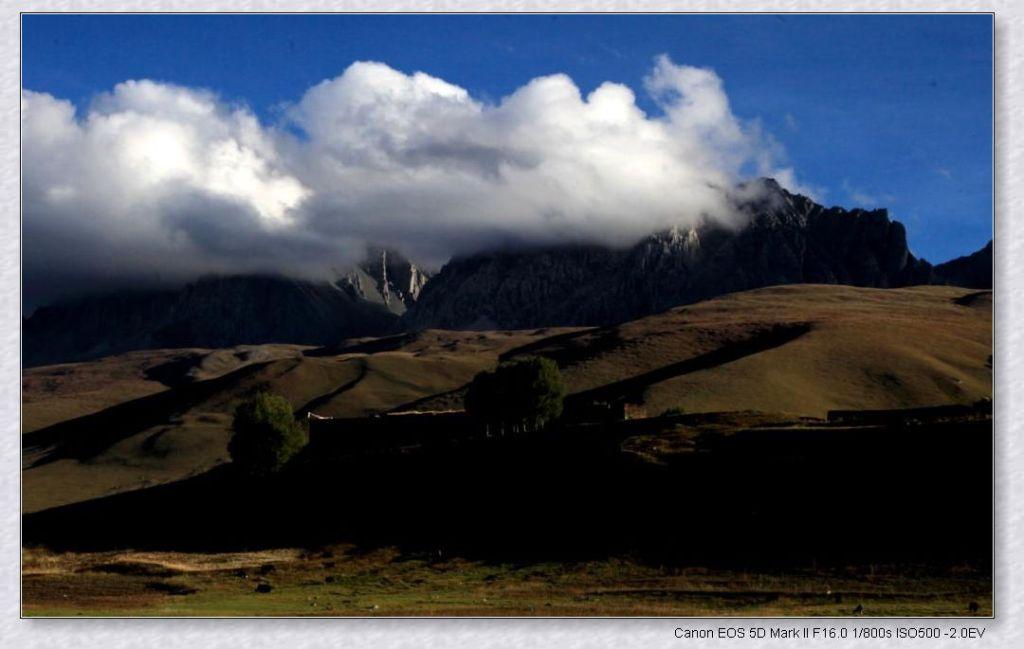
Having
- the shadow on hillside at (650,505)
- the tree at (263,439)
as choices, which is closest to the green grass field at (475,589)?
the shadow on hillside at (650,505)

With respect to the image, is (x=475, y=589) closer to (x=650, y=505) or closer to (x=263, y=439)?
(x=650, y=505)

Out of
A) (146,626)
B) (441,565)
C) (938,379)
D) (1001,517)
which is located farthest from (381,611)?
(938,379)

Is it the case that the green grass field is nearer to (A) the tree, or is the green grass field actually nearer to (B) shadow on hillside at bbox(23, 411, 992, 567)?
(B) shadow on hillside at bbox(23, 411, 992, 567)

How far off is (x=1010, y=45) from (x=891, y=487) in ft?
93.6

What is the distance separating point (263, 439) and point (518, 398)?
28009mm

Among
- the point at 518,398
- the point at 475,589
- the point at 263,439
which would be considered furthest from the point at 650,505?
the point at 263,439

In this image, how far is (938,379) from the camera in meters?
173

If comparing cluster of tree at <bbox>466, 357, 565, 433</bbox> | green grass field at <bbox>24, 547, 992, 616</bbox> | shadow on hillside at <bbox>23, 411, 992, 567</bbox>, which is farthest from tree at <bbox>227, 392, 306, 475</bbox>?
green grass field at <bbox>24, 547, 992, 616</bbox>

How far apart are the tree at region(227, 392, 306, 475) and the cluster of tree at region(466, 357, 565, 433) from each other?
20.4 metres

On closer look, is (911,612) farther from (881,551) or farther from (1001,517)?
(881,551)

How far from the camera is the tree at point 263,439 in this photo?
370 ft

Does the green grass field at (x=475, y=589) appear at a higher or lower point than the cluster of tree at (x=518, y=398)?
lower

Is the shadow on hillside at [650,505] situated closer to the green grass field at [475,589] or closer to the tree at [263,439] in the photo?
the green grass field at [475,589]

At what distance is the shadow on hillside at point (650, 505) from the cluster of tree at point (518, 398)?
84.7 ft
